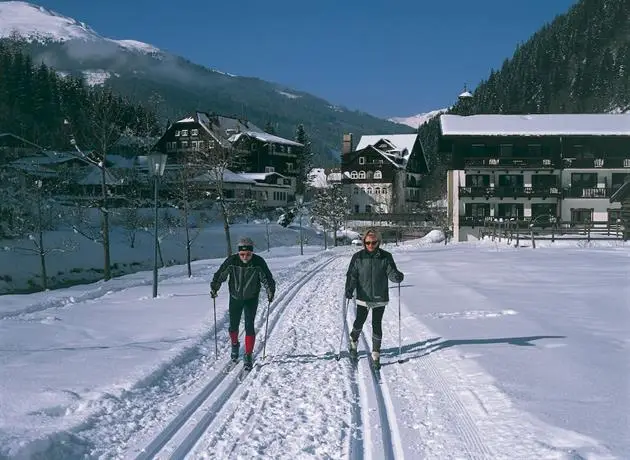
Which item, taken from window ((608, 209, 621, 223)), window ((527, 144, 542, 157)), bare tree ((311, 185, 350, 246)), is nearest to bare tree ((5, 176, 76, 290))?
bare tree ((311, 185, 350, 246))

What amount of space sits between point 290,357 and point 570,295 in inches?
387

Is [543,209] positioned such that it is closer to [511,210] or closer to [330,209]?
[511,210]

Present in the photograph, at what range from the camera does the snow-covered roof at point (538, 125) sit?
54.7 metres

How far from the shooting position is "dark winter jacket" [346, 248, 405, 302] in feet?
28.2

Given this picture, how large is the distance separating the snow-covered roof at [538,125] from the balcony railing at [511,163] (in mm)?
2415

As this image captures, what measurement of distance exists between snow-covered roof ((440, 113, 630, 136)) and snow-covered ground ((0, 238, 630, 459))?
142ft

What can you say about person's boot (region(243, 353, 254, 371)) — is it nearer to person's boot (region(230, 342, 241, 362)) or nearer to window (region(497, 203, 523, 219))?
person's boot (region(230, 342, 241, 362))

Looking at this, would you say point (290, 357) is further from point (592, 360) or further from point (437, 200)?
point (437, 200)

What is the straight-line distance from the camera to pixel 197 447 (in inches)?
214

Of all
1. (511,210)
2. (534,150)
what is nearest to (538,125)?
(534,150)

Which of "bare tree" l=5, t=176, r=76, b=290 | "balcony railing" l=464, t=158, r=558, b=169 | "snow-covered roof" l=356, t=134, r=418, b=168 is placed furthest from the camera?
"snow-covered roof" l=356, t=134, r=418, b=168

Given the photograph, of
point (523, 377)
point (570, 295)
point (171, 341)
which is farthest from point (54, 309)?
point (570, 295)

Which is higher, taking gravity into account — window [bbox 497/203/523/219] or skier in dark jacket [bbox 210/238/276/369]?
window [bbox 497/203/523/219]

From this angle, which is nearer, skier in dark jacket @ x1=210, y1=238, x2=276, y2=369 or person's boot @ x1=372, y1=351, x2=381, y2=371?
person's boot @ x1=372, y1=351, x2=381, y2=371
